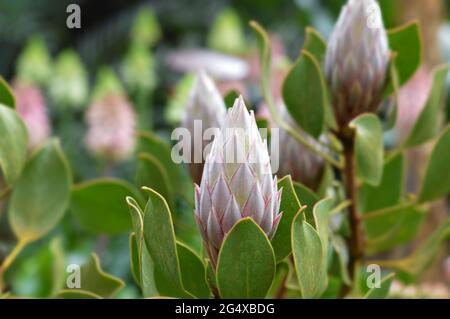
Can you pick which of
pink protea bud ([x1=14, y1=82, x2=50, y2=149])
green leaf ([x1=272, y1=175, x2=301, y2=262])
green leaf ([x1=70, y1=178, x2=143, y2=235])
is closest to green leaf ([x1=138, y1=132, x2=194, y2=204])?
green leaf ([x1=70, y1=178, x2=143, y2=235])

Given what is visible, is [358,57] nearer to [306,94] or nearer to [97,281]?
[306,94]

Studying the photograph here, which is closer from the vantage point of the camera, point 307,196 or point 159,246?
point 159,246

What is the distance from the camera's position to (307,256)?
51 cm

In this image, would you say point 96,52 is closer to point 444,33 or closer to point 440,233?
point 444,33

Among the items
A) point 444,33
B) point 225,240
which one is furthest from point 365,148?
point 444,33

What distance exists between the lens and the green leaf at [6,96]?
0.66 metres

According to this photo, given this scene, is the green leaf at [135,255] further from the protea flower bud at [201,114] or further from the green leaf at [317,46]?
the green leaf at [317,46]

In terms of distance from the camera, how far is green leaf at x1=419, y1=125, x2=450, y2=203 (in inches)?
27.5

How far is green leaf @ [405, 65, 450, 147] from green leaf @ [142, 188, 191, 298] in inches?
12.0

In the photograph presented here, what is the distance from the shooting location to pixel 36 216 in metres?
0.71

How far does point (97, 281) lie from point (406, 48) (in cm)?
36

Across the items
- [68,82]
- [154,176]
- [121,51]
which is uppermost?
[121,51]

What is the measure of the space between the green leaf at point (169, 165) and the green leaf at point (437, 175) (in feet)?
0.73

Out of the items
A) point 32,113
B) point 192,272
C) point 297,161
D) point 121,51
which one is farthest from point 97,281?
point 121,51
